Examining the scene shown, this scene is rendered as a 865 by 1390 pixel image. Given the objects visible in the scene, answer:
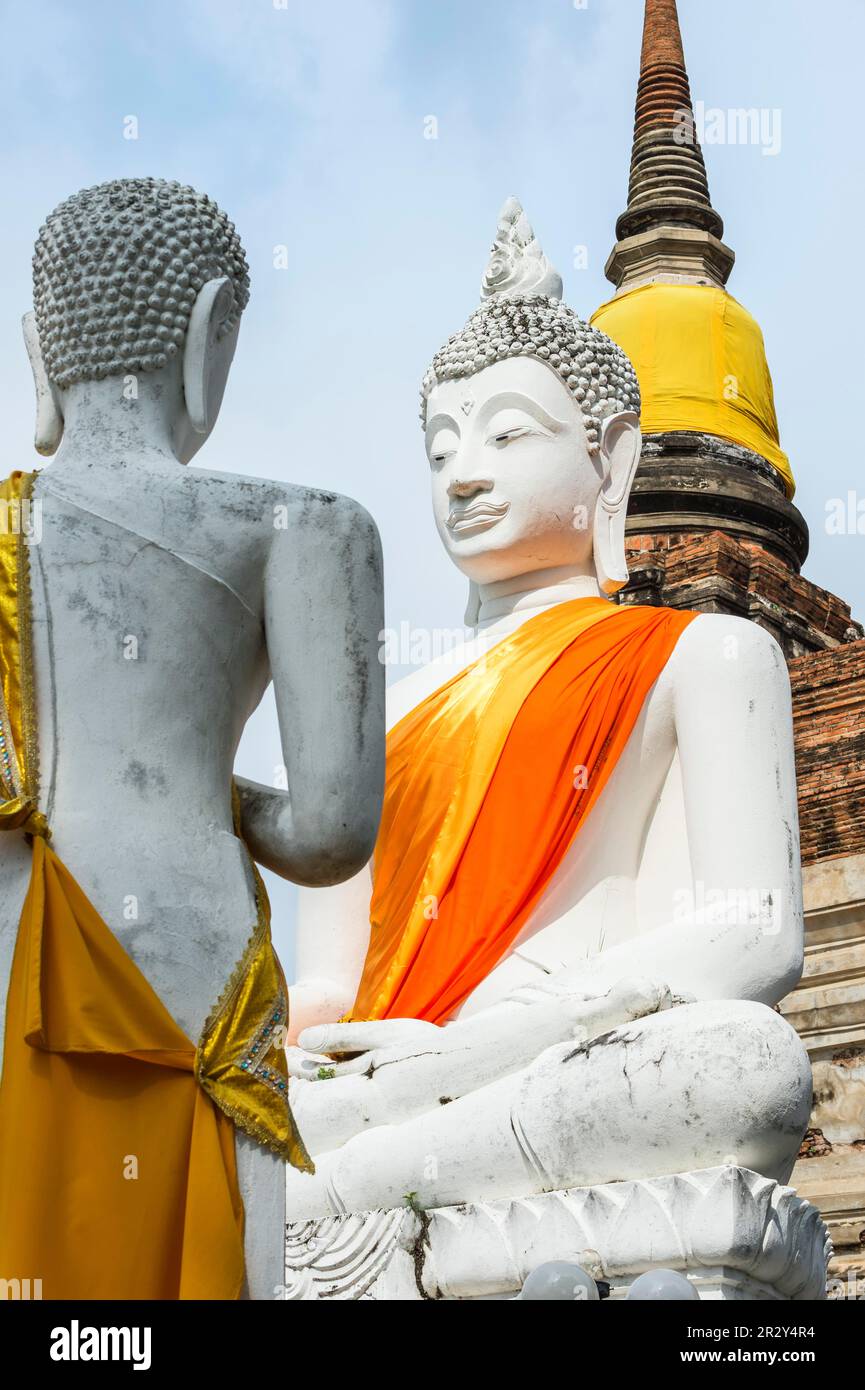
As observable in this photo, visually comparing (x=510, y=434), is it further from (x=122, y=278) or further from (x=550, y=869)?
(x=122, y=278)

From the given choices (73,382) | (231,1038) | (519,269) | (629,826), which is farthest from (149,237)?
(519,269)

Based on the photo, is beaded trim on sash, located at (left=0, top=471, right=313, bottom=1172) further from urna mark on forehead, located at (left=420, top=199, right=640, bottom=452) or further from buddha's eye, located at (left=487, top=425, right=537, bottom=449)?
urna mark on forehead, located at (left=420, top=199, right=640, bottom=452)

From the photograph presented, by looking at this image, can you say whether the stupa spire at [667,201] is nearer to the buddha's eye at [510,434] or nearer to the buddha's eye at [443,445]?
the buddha's eye at [443,445]

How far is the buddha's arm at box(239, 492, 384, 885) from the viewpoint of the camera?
3.25 m

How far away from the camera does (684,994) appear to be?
5.91 metres

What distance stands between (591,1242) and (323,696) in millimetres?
2525

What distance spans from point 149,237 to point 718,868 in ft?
10.8

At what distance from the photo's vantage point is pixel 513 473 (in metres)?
7.29

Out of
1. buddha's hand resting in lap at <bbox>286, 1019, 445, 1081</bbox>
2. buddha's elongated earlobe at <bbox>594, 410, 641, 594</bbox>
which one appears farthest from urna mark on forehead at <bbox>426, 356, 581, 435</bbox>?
buddha's hand resting in lap at <bbox>286, 1019, 445, 1081</bbox>

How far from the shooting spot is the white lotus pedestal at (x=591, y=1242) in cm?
514

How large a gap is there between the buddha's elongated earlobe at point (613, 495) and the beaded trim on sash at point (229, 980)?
14.3ft

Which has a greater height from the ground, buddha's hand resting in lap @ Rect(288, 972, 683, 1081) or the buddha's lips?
the buddha's lips

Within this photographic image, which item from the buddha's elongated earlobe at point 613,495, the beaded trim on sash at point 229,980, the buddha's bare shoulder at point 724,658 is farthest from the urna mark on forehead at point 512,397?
the beaded trim on sash at point 229,980

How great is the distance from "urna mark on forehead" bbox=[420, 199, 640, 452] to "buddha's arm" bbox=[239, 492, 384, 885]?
4.20m
